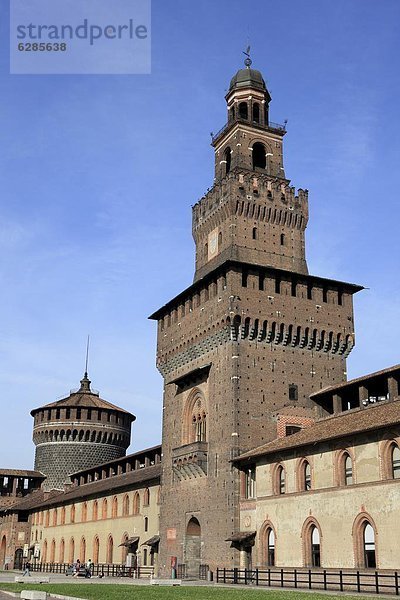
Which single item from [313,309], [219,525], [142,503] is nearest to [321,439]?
[219,525]

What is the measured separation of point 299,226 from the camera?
164 feet

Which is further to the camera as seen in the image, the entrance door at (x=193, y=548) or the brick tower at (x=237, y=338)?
the entrance door at (x=193, y=548)

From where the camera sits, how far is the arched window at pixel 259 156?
5200 centimetres

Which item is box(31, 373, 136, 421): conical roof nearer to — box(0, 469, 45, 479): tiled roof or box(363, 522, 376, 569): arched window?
box(0, 469, 45, 479): tiled roof

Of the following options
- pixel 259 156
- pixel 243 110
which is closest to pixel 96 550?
pixel 259 156

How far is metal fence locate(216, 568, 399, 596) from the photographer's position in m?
28.7

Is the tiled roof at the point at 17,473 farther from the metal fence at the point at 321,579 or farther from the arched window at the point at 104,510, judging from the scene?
the metal fence at the point at 321,579

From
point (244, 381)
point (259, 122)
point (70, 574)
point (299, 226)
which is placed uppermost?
point (259, 122)

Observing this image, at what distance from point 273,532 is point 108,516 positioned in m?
27.0

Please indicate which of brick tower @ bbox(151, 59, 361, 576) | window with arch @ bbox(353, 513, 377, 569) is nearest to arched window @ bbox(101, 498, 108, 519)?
brick tower @ bbox(151, 59, 361, 576)

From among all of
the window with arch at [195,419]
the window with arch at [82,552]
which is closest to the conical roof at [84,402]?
the window with arch at [82,552]

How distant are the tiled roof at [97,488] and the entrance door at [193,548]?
7167 millimetres

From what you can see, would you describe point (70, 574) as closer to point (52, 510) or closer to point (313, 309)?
point (52, 510)

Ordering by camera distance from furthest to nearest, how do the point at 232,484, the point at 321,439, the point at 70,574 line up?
the point at 70,574 → the point at 232,484 → the point at 321,439
